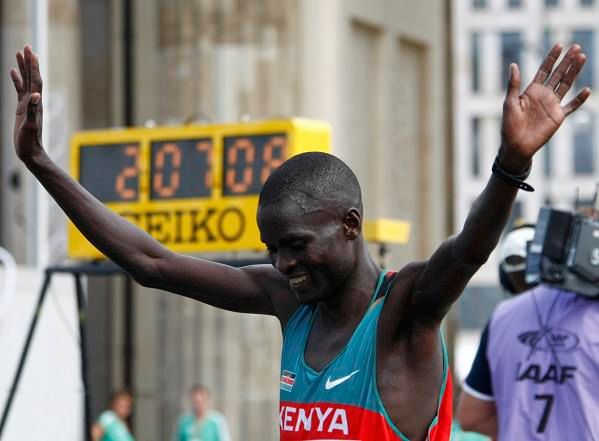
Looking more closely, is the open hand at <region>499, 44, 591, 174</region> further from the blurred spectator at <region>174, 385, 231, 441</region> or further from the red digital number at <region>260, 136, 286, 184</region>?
the blurred spectator at <region>174, 385, 231, 441</region>

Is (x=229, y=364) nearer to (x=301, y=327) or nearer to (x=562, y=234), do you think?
(x=562, y=234)

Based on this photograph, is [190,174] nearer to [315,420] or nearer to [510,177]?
[315,420]

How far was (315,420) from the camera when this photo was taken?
420 cm

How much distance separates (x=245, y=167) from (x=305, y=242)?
21.0 feet

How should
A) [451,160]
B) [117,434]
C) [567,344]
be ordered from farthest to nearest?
[451,160], [117,434], [567,344]

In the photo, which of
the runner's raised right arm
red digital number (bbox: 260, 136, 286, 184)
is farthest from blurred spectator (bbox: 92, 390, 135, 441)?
the runner's raised right arm

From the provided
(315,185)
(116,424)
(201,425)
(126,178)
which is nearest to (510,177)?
(315,185)

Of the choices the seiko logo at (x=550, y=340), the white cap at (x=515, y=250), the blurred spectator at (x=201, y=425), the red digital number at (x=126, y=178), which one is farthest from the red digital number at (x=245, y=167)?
the blurred spectator at (x=201, y=425)

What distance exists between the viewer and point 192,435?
15.1 metres

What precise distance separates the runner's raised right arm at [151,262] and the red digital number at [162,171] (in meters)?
6.09

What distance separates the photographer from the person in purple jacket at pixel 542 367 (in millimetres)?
5996

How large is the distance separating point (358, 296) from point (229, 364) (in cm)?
1564

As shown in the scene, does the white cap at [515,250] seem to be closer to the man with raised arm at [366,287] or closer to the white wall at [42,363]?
the man with raised arm at [366,287]

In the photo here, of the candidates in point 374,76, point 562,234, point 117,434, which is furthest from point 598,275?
point 374,76
